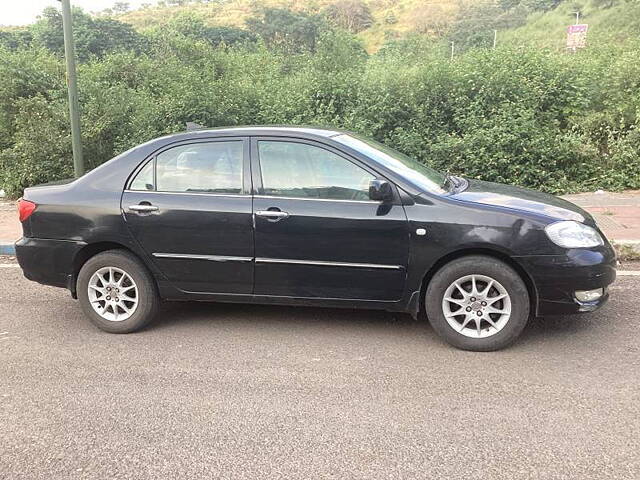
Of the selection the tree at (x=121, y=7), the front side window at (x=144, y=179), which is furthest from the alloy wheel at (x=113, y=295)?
the tree at (x=121, y=7)

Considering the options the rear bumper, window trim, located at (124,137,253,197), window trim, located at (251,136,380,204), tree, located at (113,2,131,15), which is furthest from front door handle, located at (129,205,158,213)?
tree, located at (113,2,131,15)

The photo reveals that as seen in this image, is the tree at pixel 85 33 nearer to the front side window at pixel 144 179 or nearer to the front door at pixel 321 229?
the front side window at pixel 144 179

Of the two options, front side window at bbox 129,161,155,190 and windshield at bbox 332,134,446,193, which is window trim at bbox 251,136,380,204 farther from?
front side window at bbox 129,161,155,190

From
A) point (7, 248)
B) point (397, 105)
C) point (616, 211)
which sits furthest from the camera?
point (397, 105)

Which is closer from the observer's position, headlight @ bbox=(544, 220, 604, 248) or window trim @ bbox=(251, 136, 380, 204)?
headlight @ bbox=(544, 220, 604, 248)

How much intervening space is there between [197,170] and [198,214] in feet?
1.29

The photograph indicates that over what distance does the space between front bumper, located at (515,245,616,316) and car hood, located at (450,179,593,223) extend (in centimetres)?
32

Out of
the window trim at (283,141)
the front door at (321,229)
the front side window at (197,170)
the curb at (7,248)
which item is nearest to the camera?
the front door at (321,229)

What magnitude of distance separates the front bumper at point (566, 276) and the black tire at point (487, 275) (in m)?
0.13

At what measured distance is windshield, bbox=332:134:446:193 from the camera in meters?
4.61

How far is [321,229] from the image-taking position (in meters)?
4.42

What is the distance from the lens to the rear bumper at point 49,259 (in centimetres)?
487

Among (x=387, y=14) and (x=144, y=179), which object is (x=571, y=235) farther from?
(x=387, y=14)

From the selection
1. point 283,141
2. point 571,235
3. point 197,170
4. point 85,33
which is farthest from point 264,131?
point 85,33
